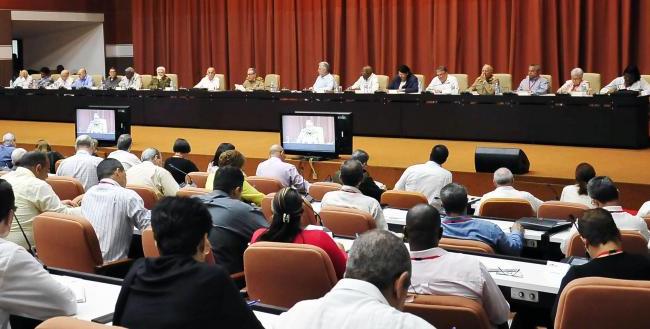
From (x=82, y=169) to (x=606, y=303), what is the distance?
5.28 m

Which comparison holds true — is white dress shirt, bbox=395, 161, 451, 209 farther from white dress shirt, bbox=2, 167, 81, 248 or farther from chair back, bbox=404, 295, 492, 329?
chair back, bbox=404, 295, 492, 329

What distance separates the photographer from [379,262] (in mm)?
2045

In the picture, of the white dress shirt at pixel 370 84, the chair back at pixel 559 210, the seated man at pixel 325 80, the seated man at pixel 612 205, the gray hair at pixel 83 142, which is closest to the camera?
→ the seated man at pixel 612 205

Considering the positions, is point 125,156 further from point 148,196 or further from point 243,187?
point 243,187

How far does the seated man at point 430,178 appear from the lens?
21.7 ft

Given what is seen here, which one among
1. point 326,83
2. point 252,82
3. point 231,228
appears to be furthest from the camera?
point 252,82

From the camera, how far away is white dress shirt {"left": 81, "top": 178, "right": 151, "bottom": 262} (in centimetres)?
476

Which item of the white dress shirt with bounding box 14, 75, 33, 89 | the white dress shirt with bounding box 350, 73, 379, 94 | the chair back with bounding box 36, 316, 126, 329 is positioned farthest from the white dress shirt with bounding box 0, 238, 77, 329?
the white dress shirt with bounding box 14, 75, 33, 89

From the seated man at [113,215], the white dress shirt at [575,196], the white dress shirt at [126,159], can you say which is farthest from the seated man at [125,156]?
the white dress shirt at [575,196]

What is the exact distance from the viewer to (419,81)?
12.0 metres

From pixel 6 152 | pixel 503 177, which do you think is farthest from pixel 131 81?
pixel 503 177

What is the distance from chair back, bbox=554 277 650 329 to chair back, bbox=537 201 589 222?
2.48 meters

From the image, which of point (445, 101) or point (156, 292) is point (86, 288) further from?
point (445, 101)

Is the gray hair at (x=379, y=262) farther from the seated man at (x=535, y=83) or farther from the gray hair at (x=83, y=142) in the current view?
the seated man at (x=535, y=83)
